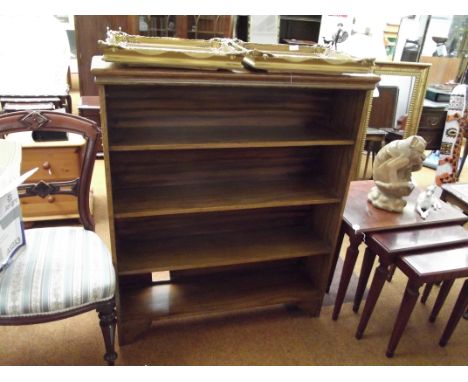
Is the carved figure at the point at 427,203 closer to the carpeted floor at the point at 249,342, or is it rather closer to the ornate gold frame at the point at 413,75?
the carpeted floor at the point at 249,342

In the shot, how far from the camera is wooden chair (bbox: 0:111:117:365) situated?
1.18 meters

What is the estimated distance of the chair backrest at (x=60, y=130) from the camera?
1339mm

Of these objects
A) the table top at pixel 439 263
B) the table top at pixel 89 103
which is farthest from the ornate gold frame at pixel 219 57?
the table top at pixel 89 103

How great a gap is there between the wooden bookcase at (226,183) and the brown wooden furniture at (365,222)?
0.09m

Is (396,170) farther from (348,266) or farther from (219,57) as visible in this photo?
(219,57)

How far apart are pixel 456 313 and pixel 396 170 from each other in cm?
70

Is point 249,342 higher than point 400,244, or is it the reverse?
point 400,244

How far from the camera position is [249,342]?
166 cm

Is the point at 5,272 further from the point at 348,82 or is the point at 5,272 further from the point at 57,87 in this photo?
the point at 57,87

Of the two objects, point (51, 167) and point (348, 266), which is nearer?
point (348, 266)

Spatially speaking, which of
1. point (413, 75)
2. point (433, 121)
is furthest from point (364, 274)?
point (433, 121)

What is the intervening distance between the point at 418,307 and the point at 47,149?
2.33 metres

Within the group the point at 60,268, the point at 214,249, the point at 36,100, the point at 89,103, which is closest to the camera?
the point at 60,268
